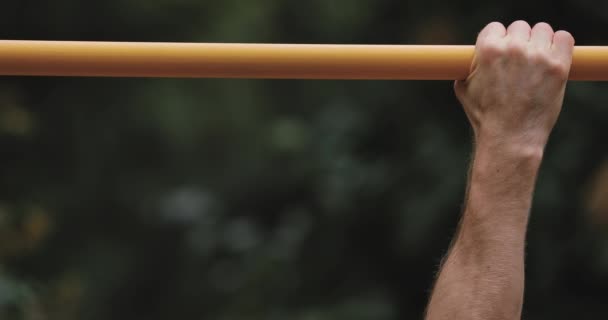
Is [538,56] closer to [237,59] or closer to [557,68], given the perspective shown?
[557,68]

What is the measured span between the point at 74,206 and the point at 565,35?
7.17 m

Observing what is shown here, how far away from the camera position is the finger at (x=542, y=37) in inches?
83.9

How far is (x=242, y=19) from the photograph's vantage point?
8.15 meters

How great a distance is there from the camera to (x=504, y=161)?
216cm

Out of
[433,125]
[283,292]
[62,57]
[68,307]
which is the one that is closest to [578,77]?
[62,57]

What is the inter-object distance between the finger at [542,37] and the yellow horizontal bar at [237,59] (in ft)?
0.29

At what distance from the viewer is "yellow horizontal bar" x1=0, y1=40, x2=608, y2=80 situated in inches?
83.4

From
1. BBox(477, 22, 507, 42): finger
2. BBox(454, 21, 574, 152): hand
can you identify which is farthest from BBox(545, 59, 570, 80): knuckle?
BBox(477, 22, 507, 42): finger

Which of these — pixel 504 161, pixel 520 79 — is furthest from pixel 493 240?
pixel 520 79

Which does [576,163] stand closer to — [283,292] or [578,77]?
[283,292]

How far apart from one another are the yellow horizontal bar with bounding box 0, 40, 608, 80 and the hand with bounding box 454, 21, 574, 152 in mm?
49

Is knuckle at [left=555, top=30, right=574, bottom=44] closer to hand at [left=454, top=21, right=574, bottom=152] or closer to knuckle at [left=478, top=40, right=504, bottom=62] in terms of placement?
hand at [left=454, top=21, right=574, bottom=152]

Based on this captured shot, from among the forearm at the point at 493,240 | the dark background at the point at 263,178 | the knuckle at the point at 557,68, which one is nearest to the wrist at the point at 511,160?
the forearm at the point at 493,240

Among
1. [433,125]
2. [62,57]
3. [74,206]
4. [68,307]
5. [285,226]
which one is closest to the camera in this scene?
[62,57]
